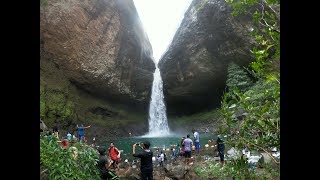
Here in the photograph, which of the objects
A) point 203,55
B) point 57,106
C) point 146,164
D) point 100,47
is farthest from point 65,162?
point 203,55

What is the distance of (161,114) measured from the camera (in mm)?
33344

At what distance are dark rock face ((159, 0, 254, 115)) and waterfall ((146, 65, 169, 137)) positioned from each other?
2.36 ft

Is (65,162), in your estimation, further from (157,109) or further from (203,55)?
(157,109)

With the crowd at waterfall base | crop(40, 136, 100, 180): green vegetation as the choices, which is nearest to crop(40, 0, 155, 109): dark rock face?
the crowd at waterfall base

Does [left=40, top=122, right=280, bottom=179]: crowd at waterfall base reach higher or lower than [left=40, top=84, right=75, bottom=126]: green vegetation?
lower

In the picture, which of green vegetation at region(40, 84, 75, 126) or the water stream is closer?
green vegetation at region(40, 84, 75, 126)

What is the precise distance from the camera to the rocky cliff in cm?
2447

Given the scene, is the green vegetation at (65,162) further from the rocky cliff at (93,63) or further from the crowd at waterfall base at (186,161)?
the rocky cliff at (93,63)

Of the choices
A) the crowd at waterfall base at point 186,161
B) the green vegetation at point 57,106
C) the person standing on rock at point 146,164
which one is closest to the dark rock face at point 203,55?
the green vegetation at point 57,106

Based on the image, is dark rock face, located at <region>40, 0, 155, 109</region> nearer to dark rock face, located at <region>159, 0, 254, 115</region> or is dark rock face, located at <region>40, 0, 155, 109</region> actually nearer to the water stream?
the water stream

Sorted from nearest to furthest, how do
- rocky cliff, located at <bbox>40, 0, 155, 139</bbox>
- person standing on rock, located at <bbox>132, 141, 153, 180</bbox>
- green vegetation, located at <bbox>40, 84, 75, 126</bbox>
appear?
1. person standing on rock, located at <bbox>132, 141, 153, 180</bbox>
2. green vegetation, located at <bbox>40, 84, 75, 126</bbox>
3. rocky cliff, located at <bbox>40, 0, 155, 139</bbox>

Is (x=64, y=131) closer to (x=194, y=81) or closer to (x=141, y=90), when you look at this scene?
(x=141, y=90)

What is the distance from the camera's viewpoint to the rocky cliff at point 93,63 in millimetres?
24469
